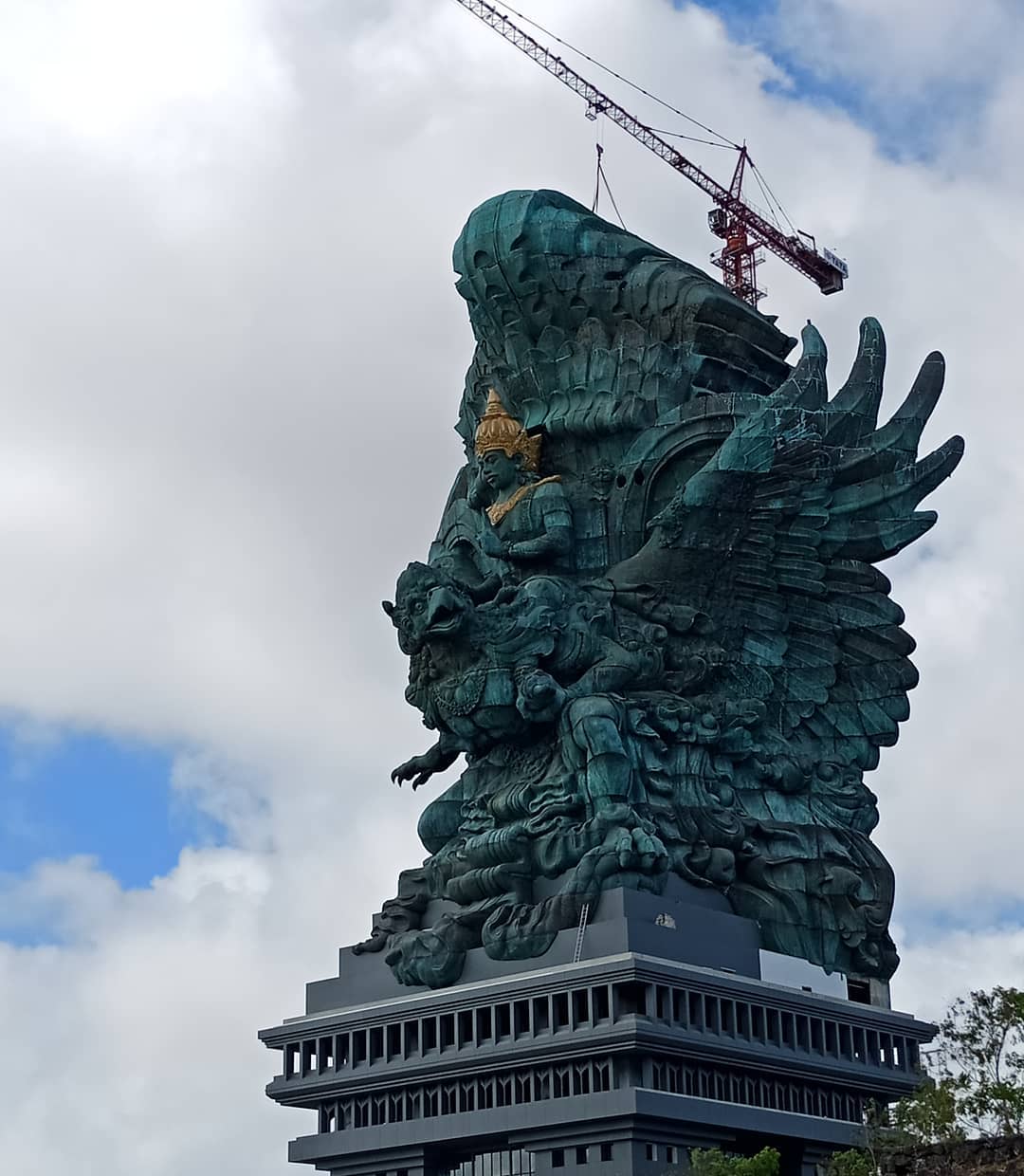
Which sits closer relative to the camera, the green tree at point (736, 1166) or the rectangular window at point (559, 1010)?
the green tree at point (736, 1166)

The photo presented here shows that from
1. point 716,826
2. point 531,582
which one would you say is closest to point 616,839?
point 716,826

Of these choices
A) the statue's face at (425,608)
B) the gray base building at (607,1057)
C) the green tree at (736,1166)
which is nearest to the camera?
the green tree at (736,1166)

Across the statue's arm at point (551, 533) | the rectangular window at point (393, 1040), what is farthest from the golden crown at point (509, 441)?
the rectangular window at point (393, 1040)

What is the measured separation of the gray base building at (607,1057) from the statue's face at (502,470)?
57.9 ft

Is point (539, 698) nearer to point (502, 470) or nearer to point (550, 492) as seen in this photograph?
point (550, 492)

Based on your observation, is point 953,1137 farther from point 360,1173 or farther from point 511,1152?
point 360,1173

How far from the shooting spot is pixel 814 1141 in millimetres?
84375

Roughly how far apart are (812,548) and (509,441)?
12.6 m

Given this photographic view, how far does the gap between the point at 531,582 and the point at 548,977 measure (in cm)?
1435

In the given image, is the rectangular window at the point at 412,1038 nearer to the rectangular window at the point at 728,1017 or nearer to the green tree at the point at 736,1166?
the rectangular window at the point at 728,1017

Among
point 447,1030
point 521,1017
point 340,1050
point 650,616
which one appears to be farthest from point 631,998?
point 650,616

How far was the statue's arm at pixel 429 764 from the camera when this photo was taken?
9072cm

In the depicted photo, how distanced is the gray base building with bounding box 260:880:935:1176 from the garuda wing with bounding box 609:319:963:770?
9.10 metres

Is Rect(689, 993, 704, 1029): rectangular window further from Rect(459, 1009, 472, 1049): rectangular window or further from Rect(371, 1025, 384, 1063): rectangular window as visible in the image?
Rect(371, 1025, 384, 1063): rectangular window
